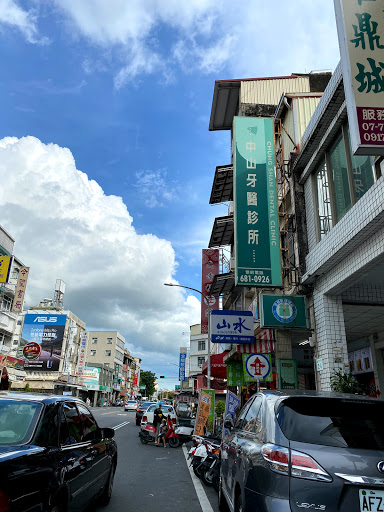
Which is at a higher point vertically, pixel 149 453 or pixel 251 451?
pixel 251 451

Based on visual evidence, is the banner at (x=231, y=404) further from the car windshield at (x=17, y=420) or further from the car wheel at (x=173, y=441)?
the car windshield at (x=17, y=420)

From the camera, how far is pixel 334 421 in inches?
133

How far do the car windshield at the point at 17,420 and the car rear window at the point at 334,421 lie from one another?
2.27 m

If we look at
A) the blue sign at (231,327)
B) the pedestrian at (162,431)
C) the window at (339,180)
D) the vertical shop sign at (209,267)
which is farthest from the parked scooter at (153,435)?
the vertical shop sign at (209,267)

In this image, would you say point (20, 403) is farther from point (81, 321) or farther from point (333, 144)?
point (81, 321)

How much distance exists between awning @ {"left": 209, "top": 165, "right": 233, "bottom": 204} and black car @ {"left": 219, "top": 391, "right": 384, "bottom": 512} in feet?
55.3

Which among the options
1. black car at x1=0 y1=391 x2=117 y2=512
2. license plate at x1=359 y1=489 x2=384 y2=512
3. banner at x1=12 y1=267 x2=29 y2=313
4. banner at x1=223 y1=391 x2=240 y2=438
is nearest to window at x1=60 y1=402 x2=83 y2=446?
black car at x1=0 y1=391 x2=117 y2=512

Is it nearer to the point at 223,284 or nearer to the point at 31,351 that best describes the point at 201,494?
the point at 223,284

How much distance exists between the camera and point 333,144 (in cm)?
1061

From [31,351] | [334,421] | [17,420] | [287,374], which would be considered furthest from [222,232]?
[31,351]

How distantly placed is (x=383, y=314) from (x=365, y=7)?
314 inches

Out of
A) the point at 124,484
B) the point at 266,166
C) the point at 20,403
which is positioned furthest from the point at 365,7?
the point at 124,484

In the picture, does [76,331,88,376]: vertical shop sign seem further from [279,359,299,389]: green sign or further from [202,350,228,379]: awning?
[279,359,299,389]: green sign

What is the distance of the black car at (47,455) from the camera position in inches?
117
